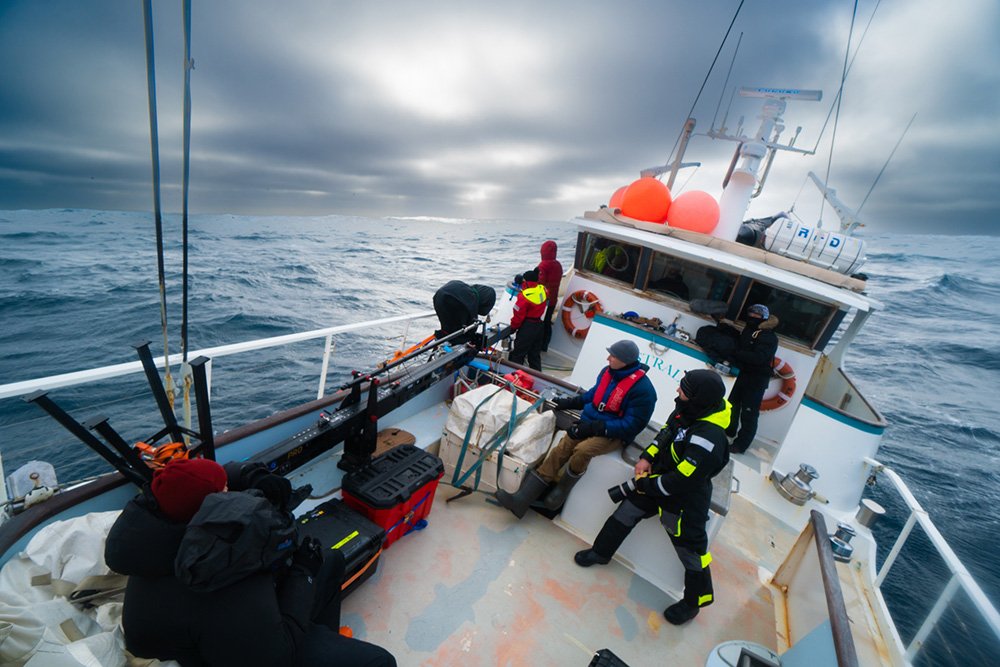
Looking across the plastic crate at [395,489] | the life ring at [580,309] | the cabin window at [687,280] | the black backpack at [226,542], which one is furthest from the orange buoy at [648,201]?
the black backpack at [226,542]

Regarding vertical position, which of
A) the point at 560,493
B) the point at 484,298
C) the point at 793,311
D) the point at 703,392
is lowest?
the point at 560,493

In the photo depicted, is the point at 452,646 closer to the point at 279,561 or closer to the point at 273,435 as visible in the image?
the point at 279,561

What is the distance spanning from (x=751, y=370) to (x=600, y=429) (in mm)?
2609

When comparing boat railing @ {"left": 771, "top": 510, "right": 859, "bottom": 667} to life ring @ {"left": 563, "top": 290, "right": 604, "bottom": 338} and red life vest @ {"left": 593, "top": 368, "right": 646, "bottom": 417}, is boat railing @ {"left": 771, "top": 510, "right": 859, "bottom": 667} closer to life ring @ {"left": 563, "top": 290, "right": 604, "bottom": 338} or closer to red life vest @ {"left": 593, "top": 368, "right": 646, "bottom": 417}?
red life vest @ {"left": 593, "top": 368, "right": 646, "bottom": 417}

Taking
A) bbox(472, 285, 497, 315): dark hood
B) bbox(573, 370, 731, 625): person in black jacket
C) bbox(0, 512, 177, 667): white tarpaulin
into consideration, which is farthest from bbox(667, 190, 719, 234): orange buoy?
bbox(0, 512, 177, 667): white tarpaulin

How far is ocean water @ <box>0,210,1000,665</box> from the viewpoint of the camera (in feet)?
21.6

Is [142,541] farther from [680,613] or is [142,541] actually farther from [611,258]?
[611,258]

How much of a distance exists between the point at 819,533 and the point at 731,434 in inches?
81.7

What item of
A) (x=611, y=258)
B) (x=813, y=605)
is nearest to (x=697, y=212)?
(x=611, y=258)

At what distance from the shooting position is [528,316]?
5582 millimetres

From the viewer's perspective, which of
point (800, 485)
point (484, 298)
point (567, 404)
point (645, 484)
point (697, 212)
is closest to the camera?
point (645, 484)

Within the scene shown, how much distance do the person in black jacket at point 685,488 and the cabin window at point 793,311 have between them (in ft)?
11.1

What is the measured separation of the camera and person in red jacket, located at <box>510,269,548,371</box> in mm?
2825

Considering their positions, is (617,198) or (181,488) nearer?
(181,488)
